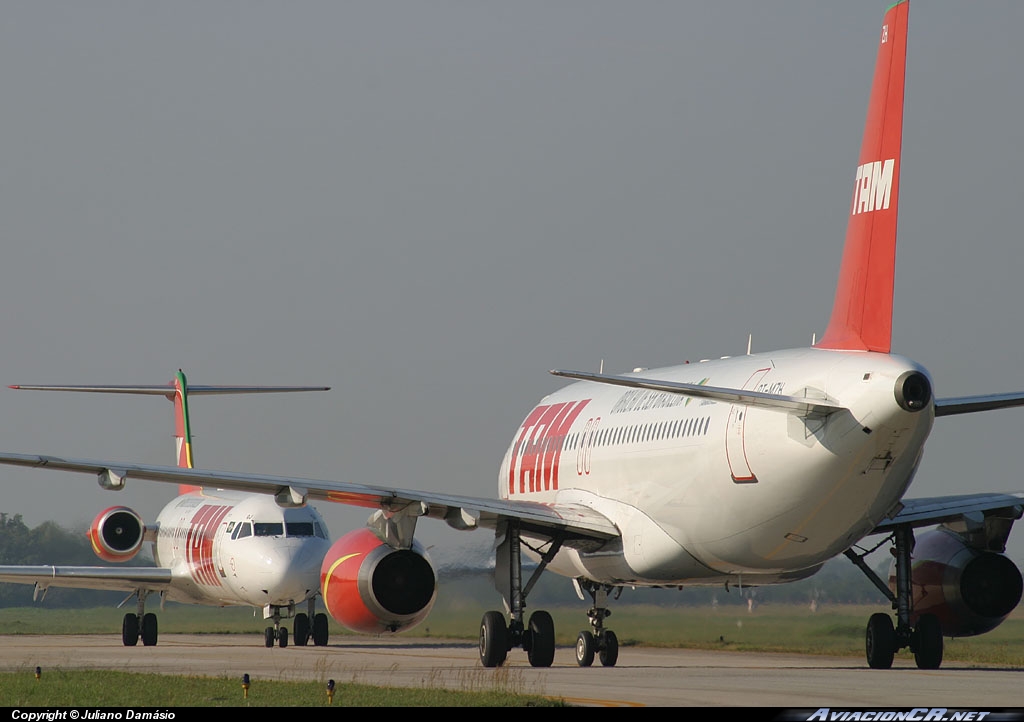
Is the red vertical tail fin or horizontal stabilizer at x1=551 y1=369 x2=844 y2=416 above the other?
the red vertical tail fin

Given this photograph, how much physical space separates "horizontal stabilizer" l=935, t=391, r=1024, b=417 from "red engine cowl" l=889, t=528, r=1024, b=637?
5159 millimetres

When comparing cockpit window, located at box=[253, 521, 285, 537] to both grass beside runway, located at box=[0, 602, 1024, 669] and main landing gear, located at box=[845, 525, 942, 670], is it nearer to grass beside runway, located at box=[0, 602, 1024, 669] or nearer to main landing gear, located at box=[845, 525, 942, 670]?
grass beside runway, located at box=[0, 602, 1024, 669]

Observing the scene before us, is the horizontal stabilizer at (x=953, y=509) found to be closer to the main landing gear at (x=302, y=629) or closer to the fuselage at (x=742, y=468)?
the fuselage at (x=742, y=468)

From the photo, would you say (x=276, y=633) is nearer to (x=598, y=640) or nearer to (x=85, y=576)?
(x=85, y=576)

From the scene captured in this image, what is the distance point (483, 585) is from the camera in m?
34.0

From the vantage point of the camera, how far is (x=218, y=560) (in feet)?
126

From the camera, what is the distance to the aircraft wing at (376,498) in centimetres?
2209

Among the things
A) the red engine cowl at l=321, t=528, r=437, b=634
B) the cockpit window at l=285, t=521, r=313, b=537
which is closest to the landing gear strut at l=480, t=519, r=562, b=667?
the red engine cowl at l=321, t=528, r=437, b=634

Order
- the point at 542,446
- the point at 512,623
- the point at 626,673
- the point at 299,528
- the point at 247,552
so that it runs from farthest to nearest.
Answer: the point at 299,528
the point at 247,552
the point at 542,446
the point at 512,623
the point at 626,673

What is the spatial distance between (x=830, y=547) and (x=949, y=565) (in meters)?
4.66

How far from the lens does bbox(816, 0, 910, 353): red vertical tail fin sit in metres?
20.2

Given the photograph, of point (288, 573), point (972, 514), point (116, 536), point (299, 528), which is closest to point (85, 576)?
point (116, 536)

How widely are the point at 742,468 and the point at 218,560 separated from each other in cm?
2049
